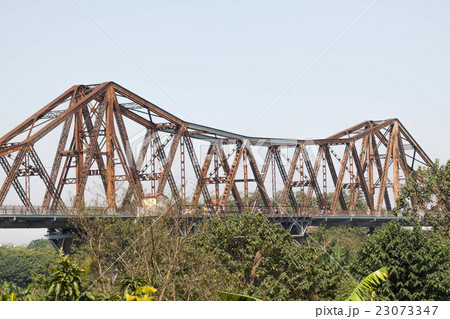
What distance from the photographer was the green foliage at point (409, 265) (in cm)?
2409

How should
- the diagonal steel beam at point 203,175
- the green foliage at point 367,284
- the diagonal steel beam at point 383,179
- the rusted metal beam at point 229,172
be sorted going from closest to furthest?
the green foliage at point 367,284 < the diagonal steel beam at point 203,175 < the rusted metal beam at point 229,172 < the diagonal steel beam at point 383,179

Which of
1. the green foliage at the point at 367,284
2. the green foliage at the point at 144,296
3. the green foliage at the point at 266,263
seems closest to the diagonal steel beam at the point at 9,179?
the green foliage at the point at 266,263

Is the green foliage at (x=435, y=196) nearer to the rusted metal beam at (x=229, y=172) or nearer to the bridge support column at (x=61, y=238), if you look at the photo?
the rusted metal beam at (x=229, y=172)

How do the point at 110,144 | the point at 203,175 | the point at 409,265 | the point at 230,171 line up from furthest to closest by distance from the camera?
the point at 230,171
the point at 203,175
the point at 110,144
the point at 409,265

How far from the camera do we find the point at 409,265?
81.4 feet

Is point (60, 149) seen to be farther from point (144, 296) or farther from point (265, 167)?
Result: point (144, 296)

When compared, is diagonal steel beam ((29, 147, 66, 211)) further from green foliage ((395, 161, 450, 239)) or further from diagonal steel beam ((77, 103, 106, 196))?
green foliage ((395, 161, 450, 239))

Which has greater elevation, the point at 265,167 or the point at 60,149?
the point at 265,167

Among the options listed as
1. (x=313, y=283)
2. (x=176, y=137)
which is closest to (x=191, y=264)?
(x=313, y=283)

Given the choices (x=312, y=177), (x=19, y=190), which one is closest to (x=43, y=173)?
(x=19, y=190)

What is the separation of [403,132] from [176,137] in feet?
171

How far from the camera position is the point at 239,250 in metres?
23.4

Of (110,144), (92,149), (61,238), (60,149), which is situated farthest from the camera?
(110,144)
